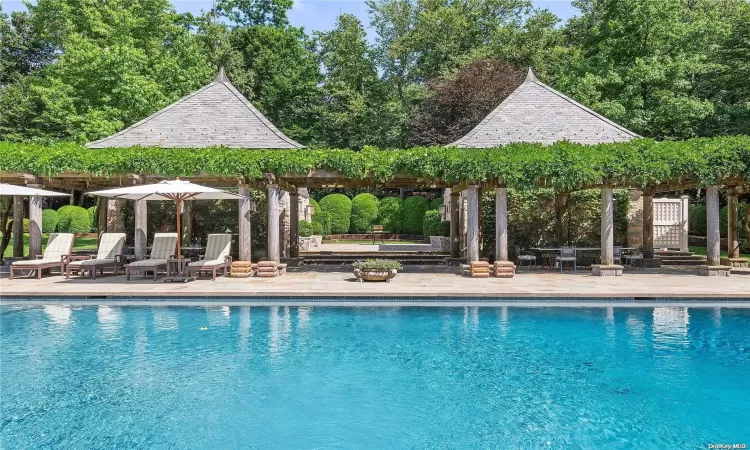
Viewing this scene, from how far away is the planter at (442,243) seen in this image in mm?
20745

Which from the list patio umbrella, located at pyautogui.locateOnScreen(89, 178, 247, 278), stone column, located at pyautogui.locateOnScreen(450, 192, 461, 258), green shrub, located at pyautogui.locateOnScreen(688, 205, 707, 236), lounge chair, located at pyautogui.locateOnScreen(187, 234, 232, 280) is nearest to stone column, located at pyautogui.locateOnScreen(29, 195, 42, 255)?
patio umbrella, located at pyautogui.locateOnScreen(89, 178, 247, 278)

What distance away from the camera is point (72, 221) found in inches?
1133

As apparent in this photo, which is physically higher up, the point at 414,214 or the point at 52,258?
the point at 414,214

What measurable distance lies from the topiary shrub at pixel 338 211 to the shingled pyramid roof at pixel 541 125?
48.7 feet

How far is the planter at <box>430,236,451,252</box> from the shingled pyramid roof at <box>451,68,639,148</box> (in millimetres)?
5907

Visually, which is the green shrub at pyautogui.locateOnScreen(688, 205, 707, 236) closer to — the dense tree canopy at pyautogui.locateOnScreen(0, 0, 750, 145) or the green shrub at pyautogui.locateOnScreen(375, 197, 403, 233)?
Result: the dense tree canopy at pyautogui.locateOnScreen(0, 0, 750, 145)

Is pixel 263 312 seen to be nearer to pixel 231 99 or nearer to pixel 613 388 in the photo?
pixel 613 388

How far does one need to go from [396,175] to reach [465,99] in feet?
48.9

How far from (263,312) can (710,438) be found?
721 cm

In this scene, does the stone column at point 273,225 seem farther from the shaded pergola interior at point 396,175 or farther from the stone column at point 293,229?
the stone column at point 293,229

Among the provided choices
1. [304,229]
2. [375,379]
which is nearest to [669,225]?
[304,229]

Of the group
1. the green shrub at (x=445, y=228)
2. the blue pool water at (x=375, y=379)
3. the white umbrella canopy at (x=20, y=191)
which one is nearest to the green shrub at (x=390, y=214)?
the green shrub at (x=445, y=228)

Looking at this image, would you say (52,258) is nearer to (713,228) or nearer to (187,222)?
(187,222)

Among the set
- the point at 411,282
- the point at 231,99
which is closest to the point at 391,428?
the point at 411,282
